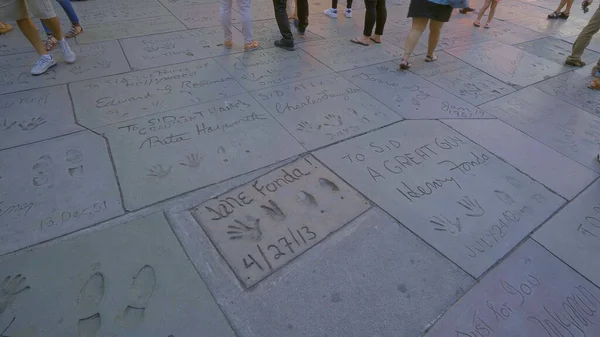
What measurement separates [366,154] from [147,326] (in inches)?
77.6

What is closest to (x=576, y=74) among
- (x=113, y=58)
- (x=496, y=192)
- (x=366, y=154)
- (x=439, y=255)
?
(x=496, y=192)

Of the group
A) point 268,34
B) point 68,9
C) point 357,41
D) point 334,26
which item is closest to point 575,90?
point 357,41

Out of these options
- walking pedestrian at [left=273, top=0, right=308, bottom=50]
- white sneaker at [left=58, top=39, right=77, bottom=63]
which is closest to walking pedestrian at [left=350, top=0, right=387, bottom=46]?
walking pedestrian at [left=273, top=0, right=308, bottom=50]

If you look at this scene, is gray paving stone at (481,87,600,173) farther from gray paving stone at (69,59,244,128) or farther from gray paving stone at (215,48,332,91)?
gray paving stone at (69,59,244,128)

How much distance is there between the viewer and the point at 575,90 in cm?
425

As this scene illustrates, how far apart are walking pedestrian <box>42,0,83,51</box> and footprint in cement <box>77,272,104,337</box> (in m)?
3.77

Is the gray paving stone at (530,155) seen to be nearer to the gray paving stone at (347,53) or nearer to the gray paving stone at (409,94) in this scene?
the gray paving stone at (409,94)

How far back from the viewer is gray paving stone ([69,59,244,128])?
301 cm

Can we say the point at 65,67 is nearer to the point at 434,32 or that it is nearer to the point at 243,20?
the point at 243,20

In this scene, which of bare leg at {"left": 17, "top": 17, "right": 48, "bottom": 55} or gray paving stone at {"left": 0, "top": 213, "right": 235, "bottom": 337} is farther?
bare leg at {"left": 17, "top": 17, "right": 48, "bottom": 55}

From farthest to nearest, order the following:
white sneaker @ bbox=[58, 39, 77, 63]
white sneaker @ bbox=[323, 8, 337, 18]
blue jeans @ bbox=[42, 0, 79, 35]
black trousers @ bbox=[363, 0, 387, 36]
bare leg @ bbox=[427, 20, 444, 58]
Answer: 1. white sneaker @ bbox=[323, 8, 337, 18]
2. black trousers @ bbox=[363, 0, 387, 36]
3. blue jeans @ bbox=[42, 0, 79, 35]
4. bare leg @ bbox=[427, 20, 444, 58]
5. white sneaker @ bbox=[58, 39, 77, 63]

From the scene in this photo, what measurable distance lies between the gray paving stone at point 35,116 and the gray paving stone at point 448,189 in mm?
2248

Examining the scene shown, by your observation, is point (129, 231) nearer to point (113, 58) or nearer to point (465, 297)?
point (465, 297)

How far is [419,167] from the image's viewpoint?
266 cm
